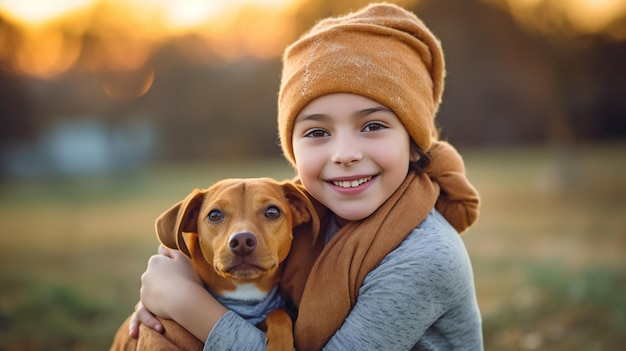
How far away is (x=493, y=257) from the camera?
901 centimetres

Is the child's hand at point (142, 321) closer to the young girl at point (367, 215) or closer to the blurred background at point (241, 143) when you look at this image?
the young girl at point (367, 215)

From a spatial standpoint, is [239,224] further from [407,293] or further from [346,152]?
[407,293]

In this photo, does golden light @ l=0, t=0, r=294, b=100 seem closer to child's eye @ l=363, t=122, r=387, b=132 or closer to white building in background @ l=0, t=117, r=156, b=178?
white building in background @ l=0, t=117, r=156, b=178

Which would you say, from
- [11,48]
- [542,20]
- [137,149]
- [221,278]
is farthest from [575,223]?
[137,149]

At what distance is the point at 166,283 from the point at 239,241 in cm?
55

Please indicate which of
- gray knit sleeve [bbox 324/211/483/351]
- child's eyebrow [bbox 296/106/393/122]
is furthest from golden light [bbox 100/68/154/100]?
gray knit sleeve [bbox 324/211/483/351]

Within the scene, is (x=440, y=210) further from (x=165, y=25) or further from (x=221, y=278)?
(x=165, y=25)

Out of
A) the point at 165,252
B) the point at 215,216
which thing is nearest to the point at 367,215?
the point at 215,216

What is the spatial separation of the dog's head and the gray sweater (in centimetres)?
28

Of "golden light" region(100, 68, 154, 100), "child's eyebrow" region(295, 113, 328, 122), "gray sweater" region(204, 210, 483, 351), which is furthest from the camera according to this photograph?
Result: "golden light" region(100, 68, 154, 100)

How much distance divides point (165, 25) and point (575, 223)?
61.4 ft

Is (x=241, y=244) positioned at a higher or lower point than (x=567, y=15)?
lower

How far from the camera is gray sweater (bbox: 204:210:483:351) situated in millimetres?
2660

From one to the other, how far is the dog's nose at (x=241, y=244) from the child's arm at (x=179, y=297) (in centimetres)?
35
